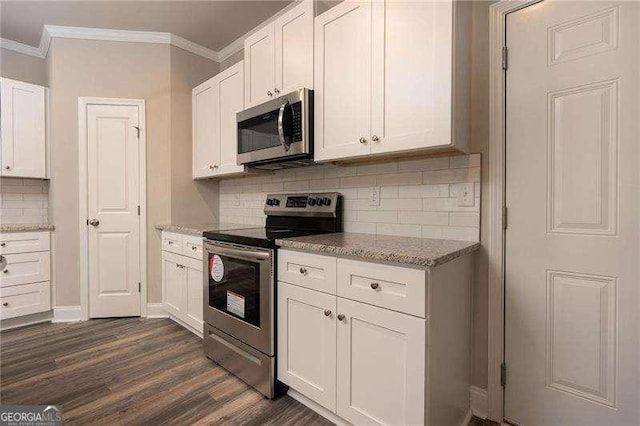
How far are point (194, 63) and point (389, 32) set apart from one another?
2.41 metres

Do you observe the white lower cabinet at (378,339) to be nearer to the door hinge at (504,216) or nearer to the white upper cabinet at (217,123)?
the door hinge at (504,216)

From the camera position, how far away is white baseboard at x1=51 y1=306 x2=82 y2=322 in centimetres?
296

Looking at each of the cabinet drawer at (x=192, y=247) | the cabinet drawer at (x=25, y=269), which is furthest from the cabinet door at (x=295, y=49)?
the cabinet drawer at (x=25, y=269)

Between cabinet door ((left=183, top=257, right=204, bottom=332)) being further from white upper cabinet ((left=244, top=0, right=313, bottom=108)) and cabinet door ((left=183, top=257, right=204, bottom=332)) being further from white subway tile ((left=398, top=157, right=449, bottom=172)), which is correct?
white subway tile ((left=398, top=157, right=449, bottom=172))

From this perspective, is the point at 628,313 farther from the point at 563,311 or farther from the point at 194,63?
the point at 194,63

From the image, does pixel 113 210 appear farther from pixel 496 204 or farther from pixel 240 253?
pixel 496 204

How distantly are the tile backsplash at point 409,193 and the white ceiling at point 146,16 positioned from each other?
1.41 m

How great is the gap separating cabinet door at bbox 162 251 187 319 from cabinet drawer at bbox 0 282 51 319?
3.56 ft

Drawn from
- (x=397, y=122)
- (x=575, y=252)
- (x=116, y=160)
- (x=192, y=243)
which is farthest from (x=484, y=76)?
(x=116, y=160)

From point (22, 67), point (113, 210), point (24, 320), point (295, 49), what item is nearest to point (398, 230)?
point (295, 49)

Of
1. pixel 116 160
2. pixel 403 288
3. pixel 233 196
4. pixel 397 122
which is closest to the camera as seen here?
pixel 403 288

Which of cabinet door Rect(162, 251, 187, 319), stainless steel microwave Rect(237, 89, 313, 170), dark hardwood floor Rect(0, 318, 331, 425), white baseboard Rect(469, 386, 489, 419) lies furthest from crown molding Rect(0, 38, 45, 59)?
white baseboard Rect(469, 386, 489, 419)

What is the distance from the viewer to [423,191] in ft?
5.94

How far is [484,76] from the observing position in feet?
5.35
